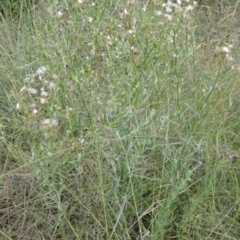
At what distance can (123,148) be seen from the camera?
66.1 inches

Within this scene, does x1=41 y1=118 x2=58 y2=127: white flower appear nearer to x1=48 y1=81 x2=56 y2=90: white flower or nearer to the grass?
the grass

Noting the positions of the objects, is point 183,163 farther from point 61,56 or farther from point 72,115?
point 61,56

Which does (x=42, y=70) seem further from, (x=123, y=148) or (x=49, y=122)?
(x=123, y=148)

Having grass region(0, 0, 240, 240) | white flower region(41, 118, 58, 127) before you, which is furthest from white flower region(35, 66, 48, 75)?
white flower region(41, 118, 58, 127)

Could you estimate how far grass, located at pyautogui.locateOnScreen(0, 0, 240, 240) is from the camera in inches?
68.1

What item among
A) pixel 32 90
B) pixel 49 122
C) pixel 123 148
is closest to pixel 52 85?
pixel 32 90

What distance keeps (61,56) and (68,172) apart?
52cm

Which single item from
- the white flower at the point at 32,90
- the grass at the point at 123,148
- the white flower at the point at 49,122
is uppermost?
the white flower at the point at 32,90

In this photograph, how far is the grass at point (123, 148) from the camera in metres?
1.73

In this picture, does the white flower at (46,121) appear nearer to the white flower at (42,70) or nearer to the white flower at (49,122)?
the white flower at (49,122)

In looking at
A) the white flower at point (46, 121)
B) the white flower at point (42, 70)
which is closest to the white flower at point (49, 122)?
the white flower at point (46, 121)

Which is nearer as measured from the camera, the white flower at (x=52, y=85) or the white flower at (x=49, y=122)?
the white flower at (x=49, y=122)

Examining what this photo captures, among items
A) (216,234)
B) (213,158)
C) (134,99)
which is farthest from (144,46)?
(216,234)

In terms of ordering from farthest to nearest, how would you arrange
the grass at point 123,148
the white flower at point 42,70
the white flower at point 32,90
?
the white flower at point 42,70
the white flower at point 32,90
the grass at point 123,148
